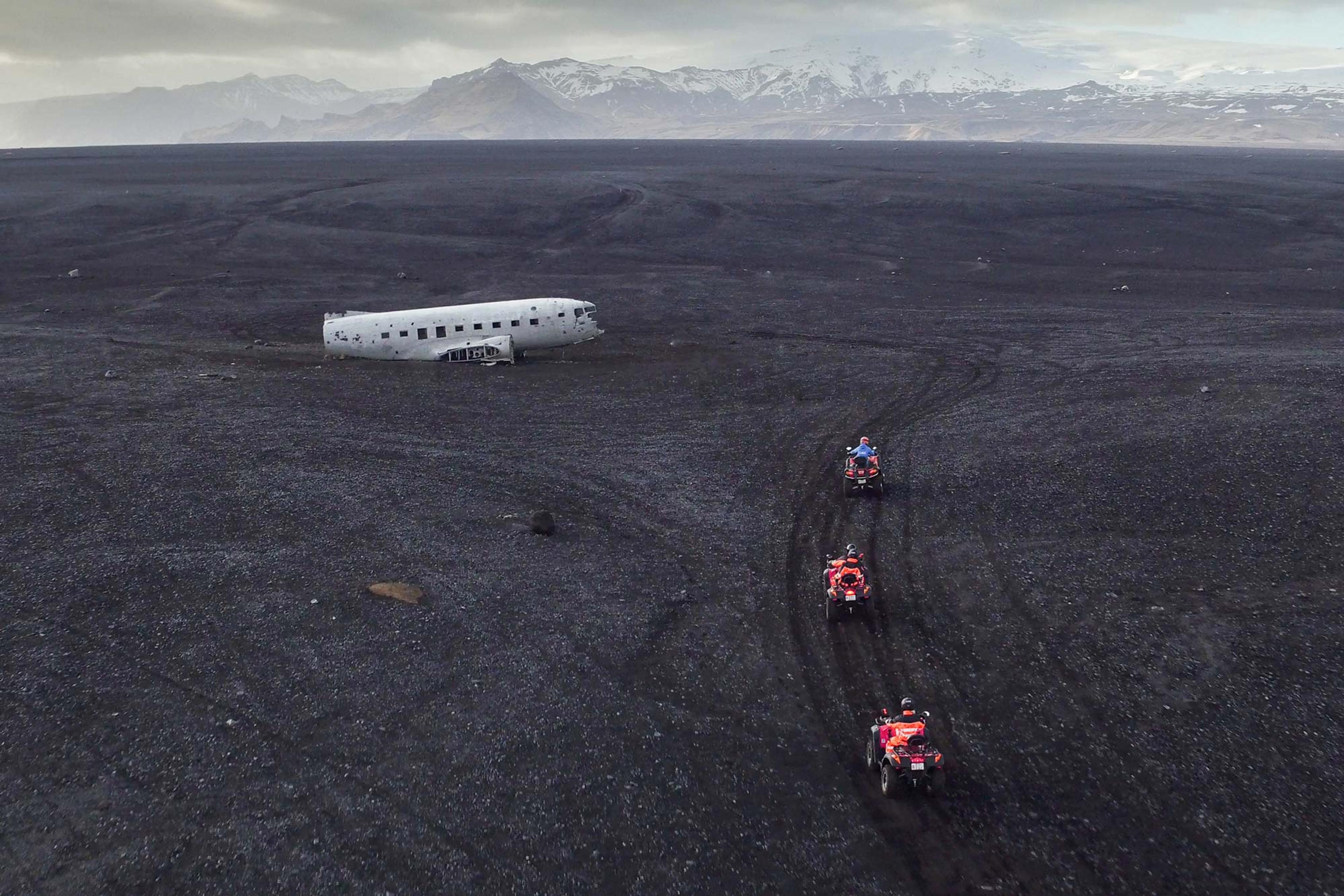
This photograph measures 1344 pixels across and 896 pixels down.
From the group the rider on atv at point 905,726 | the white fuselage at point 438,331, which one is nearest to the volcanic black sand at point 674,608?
the rider on atv at point 905,726

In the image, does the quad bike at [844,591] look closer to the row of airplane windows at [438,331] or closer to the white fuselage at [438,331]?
the white fuselage at [438,331]

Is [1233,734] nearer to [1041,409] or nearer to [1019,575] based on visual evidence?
[1019,575]

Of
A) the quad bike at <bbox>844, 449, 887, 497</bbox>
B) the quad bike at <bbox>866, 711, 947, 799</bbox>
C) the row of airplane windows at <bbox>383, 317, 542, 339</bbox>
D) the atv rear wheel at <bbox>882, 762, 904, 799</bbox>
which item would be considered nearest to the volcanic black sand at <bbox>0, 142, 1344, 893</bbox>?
the atv rear wheel at <bbox>882, 762, 904, 799</bbox>

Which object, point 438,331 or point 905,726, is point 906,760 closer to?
point 905,726

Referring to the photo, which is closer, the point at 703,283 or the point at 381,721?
the point at 381,721

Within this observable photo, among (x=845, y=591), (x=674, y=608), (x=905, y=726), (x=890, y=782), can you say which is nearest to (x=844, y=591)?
(x=845, y=591)

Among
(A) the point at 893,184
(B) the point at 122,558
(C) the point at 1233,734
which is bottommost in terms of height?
(C) the point at 1233,734

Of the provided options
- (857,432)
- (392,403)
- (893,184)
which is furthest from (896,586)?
(893,184)
